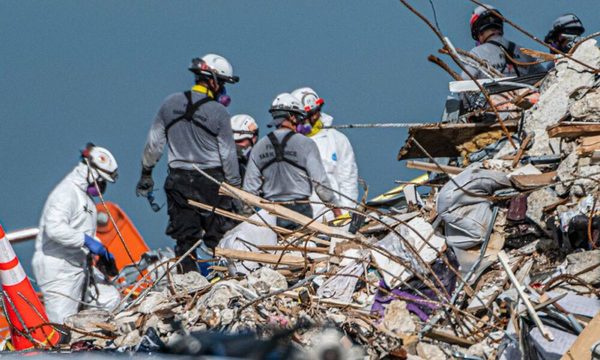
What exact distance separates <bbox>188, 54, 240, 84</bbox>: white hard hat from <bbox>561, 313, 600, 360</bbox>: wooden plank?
20.3ft

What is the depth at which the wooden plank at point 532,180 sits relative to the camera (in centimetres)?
791

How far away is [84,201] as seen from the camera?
448 inches

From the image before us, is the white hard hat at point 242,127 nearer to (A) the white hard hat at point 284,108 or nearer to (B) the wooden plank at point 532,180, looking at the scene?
(A) the white hard hat at point 284,108

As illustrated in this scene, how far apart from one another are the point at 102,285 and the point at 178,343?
8.05 metres

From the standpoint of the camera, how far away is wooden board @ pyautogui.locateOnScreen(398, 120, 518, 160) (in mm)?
9555

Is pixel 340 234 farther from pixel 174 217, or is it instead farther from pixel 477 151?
pixel 174 217

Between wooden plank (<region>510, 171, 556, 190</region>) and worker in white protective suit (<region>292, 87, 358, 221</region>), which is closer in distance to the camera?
wooden plank (<region>510, 171, 556, 190</region>)

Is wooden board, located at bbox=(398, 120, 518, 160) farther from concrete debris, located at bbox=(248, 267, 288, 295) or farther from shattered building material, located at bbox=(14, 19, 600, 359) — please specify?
concrete debris, located at bbox=(248, 267, 288, 295)

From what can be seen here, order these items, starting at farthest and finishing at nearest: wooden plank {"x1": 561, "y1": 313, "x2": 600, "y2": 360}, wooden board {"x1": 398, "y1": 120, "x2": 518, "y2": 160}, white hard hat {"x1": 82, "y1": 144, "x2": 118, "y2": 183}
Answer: white hard hat {"x1": 82, "y1": 144, "x2": 118, "y2": 183} → wooden board {"x1": 398, "y1": 120, "x2": 518, "y2": 160} → wooden plank {"x1": 561, "y1": 313, "x2": 600, "y2": 360}

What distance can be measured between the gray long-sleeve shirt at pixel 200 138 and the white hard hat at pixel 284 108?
0.41m

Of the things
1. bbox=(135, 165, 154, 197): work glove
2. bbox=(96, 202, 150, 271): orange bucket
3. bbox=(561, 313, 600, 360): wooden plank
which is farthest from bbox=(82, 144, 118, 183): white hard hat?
bbox=(561, 313, 600, 360): wooden plank

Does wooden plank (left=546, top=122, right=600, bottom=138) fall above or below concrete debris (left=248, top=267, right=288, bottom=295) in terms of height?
above

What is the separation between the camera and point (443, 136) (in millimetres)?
9633

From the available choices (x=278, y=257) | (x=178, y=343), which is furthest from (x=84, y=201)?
(x=178, y=343)
